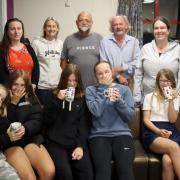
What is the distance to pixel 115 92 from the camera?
241cm

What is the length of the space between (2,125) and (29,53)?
99 centimetres

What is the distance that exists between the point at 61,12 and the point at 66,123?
133 inches

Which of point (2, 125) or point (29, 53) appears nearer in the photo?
point (2, 125)

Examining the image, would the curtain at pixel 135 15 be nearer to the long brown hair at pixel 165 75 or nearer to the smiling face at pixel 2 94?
the long brown hair at pixel 165 75

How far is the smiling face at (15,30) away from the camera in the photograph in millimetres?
3047

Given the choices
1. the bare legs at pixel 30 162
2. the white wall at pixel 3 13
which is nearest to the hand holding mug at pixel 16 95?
the bare legs at pixel 30 162

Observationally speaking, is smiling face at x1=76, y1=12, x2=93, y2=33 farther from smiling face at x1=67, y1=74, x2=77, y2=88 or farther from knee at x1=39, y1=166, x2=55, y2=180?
knee at x1=39, y1=166, x2=55, y2=180

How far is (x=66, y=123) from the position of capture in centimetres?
257

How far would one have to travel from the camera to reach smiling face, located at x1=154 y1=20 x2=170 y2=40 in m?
2.98

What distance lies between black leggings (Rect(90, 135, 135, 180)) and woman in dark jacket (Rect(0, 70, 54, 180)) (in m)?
0.35

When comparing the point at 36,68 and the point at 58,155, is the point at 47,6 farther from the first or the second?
the point at 58,155

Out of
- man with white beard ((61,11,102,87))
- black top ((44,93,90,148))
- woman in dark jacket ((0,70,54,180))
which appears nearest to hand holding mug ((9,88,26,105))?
woman in dark jacket ((0,70,54,180))

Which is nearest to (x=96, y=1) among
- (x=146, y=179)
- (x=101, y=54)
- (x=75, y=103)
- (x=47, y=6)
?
(x=47, y=6)

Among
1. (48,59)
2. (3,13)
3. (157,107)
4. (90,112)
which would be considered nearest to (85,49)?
(48,59)
